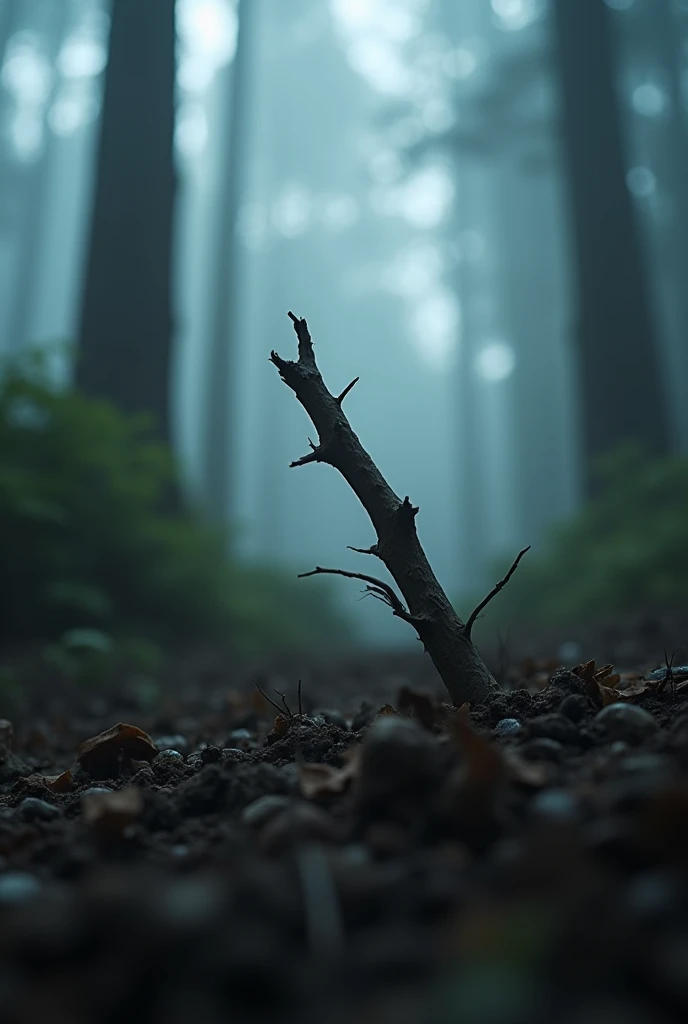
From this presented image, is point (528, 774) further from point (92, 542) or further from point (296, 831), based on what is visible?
point (92, 542)

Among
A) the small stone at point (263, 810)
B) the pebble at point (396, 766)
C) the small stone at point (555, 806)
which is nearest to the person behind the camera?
the small stone at point (555, 806)

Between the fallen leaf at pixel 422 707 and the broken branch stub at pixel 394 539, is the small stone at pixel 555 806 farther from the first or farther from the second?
the broken branch stub at pixel 394 539

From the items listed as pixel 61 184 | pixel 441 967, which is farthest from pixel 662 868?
pixel 61 184

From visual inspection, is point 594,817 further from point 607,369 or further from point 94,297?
point 607,369

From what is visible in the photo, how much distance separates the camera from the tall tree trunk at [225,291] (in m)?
14.9

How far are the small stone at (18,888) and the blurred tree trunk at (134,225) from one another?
21.2 feet

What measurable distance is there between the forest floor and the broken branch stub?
0.13m

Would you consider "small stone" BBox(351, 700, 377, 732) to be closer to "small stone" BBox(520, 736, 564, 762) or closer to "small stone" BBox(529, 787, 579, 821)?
"small stone" BBox(520, 736, 564, 762)

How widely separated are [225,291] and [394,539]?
16.1m

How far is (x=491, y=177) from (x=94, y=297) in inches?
1063

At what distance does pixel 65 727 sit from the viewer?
304 centimetres

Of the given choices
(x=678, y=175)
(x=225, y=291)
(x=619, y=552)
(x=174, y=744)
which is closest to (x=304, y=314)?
(x=225, y=291)

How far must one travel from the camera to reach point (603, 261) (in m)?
8.60

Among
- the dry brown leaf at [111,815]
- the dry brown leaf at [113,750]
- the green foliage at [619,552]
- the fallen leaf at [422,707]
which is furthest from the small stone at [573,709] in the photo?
the green foliage at [619,552]
